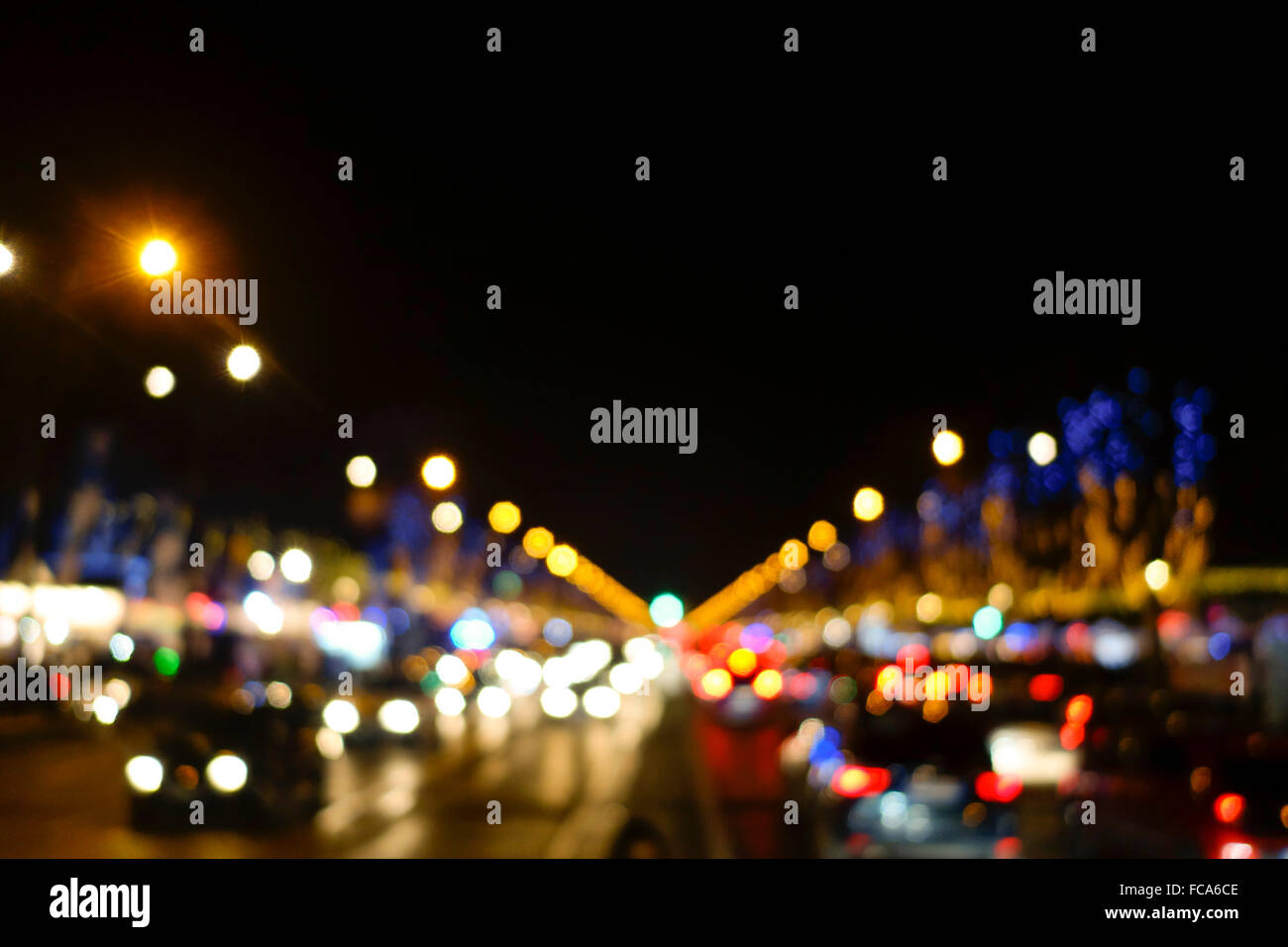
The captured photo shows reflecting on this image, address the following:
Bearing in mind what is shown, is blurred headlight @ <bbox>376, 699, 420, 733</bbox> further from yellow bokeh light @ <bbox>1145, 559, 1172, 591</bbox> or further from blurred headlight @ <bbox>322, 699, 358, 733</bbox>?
yellow bokeh light @ <bbox>1145, 559, 1172, 591</bbox>

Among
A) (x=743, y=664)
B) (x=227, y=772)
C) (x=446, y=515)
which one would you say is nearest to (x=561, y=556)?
(x=446, y=515)

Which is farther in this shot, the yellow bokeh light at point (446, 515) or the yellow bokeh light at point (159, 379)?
the yellow bokeh light at point (446, 515)

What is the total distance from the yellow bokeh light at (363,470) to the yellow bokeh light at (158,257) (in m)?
17.7

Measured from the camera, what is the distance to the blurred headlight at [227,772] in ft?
58.1

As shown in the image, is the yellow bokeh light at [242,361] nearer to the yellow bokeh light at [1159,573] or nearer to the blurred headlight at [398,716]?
the blurred headlight at [398,716]

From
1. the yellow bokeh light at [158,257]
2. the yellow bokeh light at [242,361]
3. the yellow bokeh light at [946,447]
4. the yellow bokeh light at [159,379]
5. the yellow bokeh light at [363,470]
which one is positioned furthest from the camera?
the yellow bokeh light at [363,470]

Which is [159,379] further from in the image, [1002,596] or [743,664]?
[1002,596]

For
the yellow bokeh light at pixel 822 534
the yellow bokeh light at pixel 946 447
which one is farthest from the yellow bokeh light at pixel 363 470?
the yellow bokeh light at pixel 822 534

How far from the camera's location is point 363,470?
3362 centimetres

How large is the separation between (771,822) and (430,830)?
404 cm

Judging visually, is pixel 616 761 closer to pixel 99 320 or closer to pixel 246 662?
pixel 246 662

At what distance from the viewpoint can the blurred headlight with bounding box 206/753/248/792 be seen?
1770 centimetres

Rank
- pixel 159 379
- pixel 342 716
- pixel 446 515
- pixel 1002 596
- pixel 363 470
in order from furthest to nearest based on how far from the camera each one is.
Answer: pixel 1002 596 → pixel 446 515 → pixel 363 470 → pixel 342 716 → pixel 159 379

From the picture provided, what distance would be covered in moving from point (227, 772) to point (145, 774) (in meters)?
0.90
